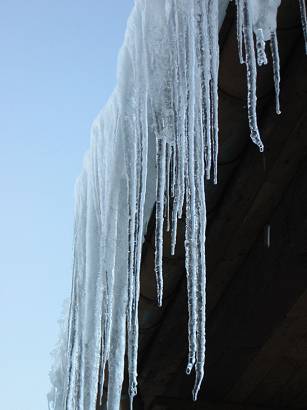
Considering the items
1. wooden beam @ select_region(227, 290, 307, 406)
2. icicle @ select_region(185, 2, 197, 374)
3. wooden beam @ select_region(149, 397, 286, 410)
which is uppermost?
icicle @ select_region(185, 2, 197, 374)

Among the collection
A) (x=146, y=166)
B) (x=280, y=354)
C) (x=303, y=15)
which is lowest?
(x=280, y=354)

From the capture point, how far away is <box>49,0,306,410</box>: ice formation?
2389 millimetres

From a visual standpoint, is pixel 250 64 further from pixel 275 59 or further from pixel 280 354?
pixel 280 354

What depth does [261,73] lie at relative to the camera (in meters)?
2.46

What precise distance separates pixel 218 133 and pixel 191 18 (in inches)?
14.7

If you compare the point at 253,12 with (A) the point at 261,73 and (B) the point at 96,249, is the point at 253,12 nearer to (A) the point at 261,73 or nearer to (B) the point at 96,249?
(A) the point at 261,73

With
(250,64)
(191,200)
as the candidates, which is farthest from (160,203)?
(250,64)

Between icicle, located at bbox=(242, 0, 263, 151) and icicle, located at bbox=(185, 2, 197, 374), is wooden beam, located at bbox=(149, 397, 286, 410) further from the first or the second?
icicle, located at bbox=(242, 0, 263, 151)

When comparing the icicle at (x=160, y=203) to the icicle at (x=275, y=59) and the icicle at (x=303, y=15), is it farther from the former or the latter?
the icicle at (x=303, y=15)

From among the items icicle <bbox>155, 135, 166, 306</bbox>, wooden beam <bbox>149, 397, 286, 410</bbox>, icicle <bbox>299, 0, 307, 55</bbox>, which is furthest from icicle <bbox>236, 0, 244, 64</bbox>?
wooden beam <bbox>149, 397, 286, 410</bbox>

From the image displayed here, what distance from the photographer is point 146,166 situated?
2795mm

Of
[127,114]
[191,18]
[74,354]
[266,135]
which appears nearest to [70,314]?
[74,354]

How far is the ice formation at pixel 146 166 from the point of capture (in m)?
2.39

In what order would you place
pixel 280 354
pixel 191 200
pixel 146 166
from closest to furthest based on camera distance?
1. pixel 191 200
2. pixel 146 166
3. pixel 280 354
